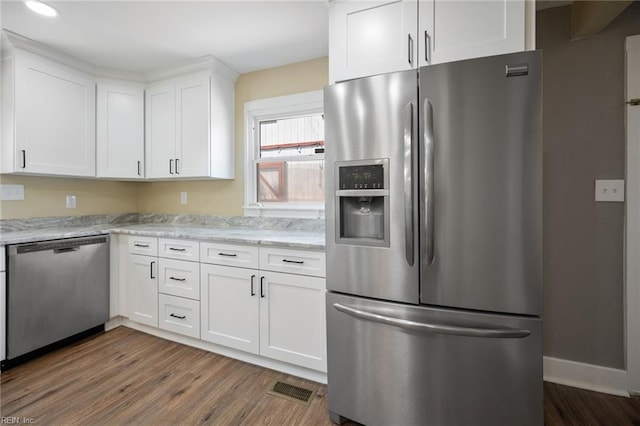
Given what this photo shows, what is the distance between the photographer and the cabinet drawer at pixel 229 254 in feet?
6.76

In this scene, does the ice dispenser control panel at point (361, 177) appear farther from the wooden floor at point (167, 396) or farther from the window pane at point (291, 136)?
the wooden floor at point (167, 396)

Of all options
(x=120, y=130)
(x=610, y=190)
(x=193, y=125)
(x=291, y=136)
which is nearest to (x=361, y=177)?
(x=291, y=136)

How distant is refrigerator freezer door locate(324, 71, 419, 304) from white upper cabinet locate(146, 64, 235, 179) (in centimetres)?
154

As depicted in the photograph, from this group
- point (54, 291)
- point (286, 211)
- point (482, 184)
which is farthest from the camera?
point (286, 211)

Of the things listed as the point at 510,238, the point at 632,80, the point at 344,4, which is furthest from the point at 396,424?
the point at 632,80

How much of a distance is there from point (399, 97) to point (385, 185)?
1.38 ft

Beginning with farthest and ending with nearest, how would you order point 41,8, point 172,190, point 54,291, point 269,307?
point 172,190 < point 54,291 < point 269,307 < point 41,8

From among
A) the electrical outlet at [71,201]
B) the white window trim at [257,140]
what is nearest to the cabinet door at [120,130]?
the electrical outlet at [71,201]

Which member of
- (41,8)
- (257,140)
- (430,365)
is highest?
(41,8)

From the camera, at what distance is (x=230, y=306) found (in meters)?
2.16

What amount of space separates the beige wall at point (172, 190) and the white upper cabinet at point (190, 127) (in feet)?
0.50

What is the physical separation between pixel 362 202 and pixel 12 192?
298 cm

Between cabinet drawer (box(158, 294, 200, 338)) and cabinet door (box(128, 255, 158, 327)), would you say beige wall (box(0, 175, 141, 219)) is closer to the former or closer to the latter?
cabinet door (box(128, 255, 158, 327))

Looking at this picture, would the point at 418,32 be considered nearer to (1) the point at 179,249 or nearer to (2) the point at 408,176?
(2) the point at 408,176
